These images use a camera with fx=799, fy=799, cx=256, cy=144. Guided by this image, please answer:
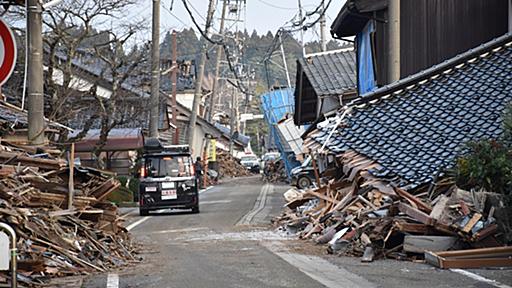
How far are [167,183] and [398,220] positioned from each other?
13989mm

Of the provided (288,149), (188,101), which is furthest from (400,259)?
A: (188,101)

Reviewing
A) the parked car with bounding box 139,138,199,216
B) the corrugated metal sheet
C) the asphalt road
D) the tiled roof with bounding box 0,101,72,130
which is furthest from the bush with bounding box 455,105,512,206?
the corrugated metal sheet

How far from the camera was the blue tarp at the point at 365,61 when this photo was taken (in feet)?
85.9

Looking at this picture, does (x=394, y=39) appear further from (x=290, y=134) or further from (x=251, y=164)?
(x=251, y=164)

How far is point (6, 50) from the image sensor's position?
6.77 m

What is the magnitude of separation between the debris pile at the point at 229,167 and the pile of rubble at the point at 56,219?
166ft

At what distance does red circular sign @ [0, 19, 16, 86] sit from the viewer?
6730 millimetres

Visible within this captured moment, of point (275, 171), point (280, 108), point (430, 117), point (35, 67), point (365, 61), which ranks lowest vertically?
point (275, 171)

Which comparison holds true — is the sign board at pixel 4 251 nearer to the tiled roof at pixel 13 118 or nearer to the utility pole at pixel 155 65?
the tiled roof at pixel 13 118

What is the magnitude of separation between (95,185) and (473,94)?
8.47 metres

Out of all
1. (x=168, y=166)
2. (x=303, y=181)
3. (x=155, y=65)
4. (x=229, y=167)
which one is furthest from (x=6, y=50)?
(x=229, y=167)

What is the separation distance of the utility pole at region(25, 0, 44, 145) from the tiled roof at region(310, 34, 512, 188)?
664 cm

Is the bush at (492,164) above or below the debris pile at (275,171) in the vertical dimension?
above

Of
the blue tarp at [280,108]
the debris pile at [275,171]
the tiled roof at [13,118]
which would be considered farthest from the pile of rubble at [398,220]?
the debris pile at [275,171]
